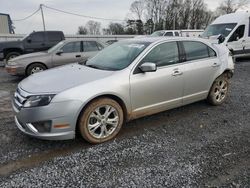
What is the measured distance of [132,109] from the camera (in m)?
4.13

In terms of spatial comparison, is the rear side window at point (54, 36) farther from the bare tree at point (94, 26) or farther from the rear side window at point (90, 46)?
the bare tree at point (94, 26)

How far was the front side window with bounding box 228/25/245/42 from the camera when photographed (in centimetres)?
1266

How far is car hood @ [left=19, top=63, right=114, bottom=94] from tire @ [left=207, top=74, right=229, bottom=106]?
8.25 feet

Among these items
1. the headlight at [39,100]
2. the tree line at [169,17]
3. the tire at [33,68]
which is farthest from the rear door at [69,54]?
the tree line at [169,17]

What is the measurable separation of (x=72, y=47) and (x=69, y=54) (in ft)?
1.11

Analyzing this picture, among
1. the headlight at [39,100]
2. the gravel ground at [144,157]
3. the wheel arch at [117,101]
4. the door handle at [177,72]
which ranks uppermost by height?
the door handle at [177,72]

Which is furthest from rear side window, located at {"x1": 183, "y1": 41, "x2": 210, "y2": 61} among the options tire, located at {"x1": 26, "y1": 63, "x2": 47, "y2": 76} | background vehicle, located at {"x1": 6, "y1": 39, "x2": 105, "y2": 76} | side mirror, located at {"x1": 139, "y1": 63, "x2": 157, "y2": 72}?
tire, located at {"x1": 26, "y1": 63, "x2": 47, "y2": 76}

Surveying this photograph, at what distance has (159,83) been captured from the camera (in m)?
4.32

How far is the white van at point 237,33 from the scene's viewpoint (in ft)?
41.5

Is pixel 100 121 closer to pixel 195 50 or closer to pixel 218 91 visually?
pixel 195 50

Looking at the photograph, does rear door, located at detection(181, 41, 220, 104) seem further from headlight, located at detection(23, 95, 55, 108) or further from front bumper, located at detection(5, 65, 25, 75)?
front bumper, located at detection(5, 65, 25, 75)

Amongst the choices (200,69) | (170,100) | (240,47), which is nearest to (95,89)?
(170,100)

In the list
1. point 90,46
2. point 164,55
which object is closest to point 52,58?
point 90,46

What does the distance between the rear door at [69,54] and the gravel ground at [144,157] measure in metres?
4.62
